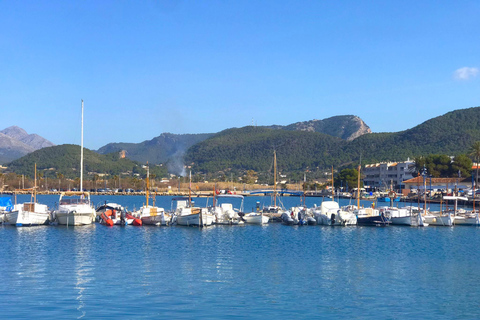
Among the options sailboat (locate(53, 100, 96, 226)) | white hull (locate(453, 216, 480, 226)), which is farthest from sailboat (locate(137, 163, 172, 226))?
white hull (locate(453, 216, 480, 226))

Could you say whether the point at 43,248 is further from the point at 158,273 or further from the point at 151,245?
the point at 158,273

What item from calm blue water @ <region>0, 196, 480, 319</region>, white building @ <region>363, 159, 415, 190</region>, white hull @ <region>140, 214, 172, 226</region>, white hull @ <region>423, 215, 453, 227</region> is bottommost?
calm blue water @ <region>0, 196, 480, 319</region>

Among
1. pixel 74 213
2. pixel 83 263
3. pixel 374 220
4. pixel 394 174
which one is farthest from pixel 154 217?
pixel 394 174

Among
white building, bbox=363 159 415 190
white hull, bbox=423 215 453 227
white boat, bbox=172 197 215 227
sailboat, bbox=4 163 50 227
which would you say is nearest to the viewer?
sailboat, bbox=4 163 50 227

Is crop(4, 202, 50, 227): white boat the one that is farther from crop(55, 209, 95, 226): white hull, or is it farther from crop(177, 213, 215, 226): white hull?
crop(177, 213, 215, 226): white hull

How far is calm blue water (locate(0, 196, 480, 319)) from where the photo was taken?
991 inches

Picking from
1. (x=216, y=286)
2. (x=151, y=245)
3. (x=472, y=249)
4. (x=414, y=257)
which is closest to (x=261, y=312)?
(x=216, y=286)

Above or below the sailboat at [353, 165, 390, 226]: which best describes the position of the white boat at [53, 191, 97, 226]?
above

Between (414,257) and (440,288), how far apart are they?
12.3 meters


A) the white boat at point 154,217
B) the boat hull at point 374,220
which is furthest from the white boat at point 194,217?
the boat hull at point 374,220

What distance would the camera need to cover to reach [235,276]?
108 ft

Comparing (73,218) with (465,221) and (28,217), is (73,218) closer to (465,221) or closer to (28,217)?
(28,217)

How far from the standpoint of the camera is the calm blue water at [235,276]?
2517 cm

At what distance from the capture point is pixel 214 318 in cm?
2359
